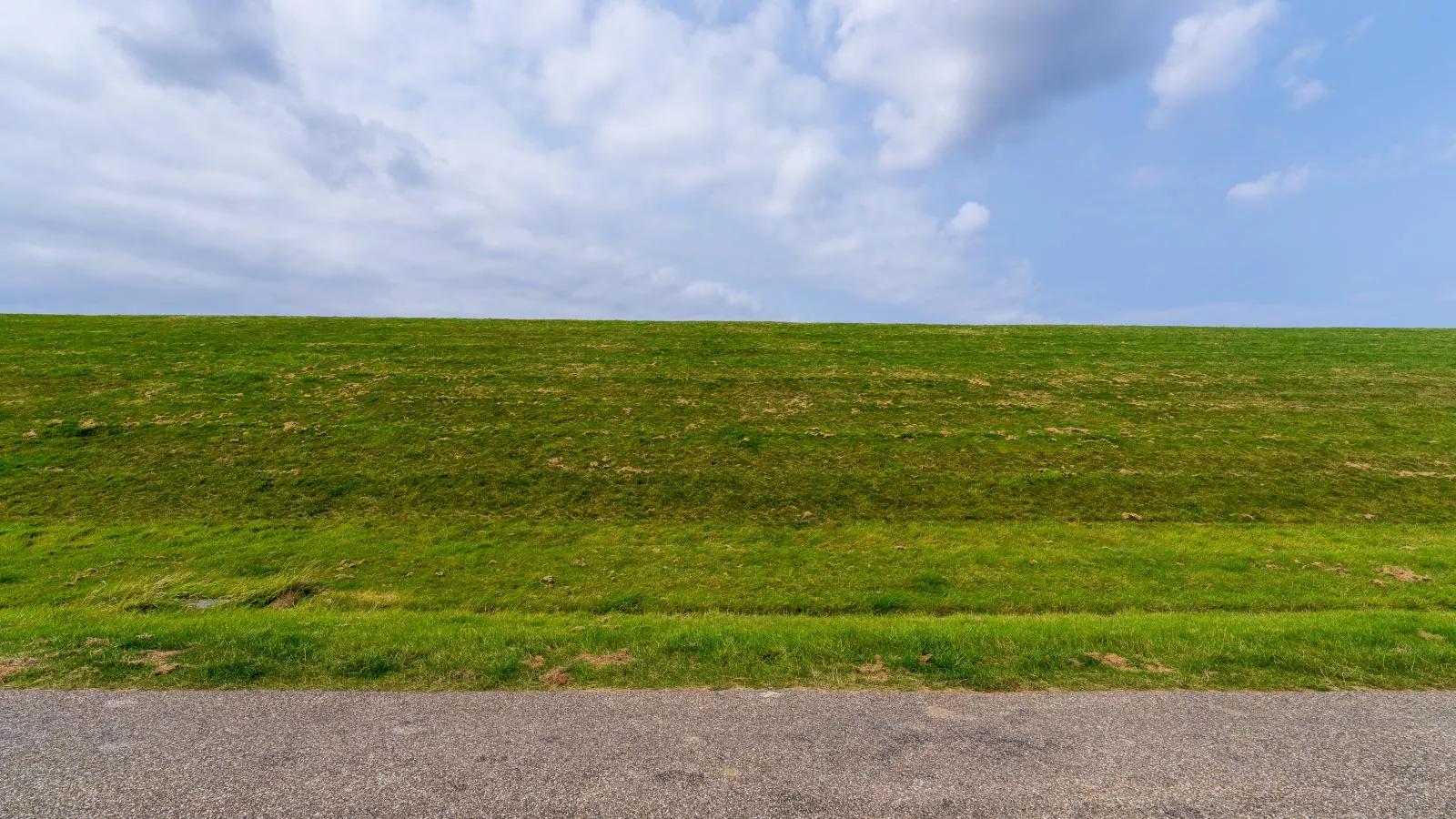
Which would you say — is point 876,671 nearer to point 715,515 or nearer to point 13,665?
point 715,515

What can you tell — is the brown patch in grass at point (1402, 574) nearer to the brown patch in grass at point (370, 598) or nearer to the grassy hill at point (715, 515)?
the grassy hill at point (715, 515)

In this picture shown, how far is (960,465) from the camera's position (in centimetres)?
2209

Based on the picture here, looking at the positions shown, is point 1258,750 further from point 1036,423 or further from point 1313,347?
point 1313,347

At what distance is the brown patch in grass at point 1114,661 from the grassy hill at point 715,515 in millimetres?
293

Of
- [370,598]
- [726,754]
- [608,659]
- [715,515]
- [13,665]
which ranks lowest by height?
[370,598]

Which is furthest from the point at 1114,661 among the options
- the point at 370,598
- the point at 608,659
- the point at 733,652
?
the point at 370,598

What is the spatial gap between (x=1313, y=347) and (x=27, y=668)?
55.2 metres

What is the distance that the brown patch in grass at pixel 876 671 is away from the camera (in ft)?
28.3

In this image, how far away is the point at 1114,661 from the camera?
29.8 feet

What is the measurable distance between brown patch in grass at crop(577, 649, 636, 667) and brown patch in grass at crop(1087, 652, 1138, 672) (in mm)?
6951

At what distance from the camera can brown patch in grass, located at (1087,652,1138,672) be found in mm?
8852

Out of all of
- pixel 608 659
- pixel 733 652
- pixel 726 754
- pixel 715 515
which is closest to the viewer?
pixel 726 754

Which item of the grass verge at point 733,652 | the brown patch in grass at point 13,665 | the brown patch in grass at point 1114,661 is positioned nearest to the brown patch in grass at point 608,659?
the grass verge at point 733,652

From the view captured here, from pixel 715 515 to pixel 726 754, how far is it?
12124 mm
